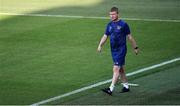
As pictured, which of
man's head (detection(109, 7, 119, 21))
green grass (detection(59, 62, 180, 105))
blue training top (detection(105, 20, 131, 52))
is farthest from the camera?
blue training top (detection(105, 20, 131, 52))

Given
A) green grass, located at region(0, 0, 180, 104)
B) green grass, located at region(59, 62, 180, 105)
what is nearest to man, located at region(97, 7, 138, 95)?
green grass, located at region(59, 62, 180, 105)

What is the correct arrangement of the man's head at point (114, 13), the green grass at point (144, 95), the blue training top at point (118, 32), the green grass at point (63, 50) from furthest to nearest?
the green grass at point (63, 50) < the blue training top at point (118, 32) < the man's head at point (114, 13) < the green grass at point (144, 95)

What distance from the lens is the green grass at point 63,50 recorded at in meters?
14.7

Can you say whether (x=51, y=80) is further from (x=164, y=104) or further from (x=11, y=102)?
(x=164, y=104)

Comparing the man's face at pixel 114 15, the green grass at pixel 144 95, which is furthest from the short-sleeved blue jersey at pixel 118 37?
the green grass at pixel 144 95

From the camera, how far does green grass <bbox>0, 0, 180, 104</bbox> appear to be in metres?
14.7

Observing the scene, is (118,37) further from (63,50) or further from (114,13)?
(63,50)

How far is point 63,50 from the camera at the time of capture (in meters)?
19.0

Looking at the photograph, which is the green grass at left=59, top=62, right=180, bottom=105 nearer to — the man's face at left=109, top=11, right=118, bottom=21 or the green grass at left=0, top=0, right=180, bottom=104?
the green grass at left=0, top=0, right=180, bottom=104

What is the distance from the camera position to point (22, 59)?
17641mm

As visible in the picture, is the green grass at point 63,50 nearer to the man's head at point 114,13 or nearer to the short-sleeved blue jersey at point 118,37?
the short-sleeved blue jersey at point 118,37

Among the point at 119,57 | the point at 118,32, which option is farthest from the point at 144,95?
the point at 118,32

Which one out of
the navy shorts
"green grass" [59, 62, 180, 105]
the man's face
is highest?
the man's face

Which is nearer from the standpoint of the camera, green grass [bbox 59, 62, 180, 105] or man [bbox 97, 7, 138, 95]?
green grass [bbox 59, 62, 180, 105]
